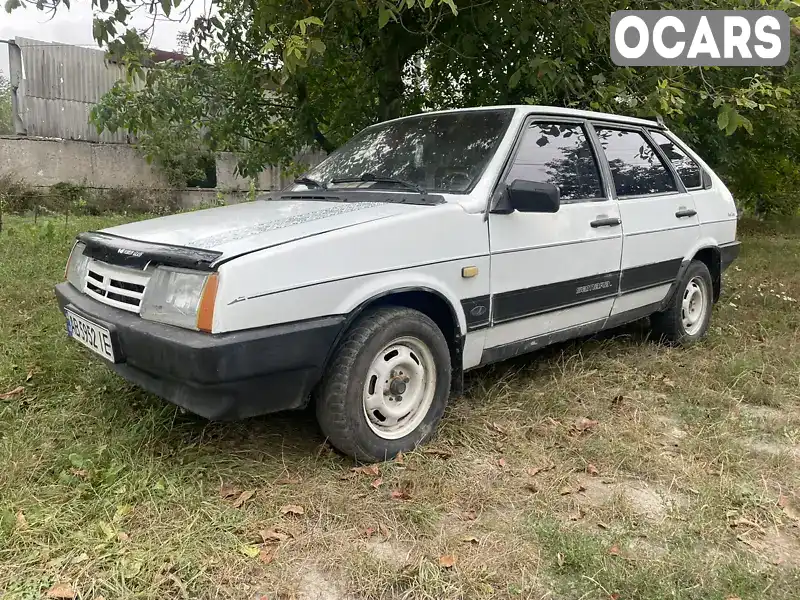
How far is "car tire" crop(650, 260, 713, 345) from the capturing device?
14.9ft

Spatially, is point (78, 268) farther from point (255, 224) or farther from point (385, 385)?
point (385, 385)

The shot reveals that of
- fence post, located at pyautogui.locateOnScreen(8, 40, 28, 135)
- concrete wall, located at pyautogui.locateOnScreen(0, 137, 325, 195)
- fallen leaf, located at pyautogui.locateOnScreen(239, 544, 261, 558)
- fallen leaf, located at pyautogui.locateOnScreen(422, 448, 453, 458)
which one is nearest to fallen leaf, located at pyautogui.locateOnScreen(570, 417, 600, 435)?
fallen leaf, located at pyautogui.locateOnScreen(422, 448, 453, 458)

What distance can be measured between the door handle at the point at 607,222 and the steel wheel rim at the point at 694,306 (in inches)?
48.4

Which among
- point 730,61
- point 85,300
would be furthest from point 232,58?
point 730,61

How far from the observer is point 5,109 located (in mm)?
16516

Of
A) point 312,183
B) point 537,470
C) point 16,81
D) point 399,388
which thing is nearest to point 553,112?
point 312,183

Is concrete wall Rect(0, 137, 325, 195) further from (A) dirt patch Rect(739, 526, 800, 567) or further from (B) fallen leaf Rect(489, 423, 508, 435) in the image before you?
(A) dirt patch Rect(739, 526, 800, 567)

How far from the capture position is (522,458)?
289cm

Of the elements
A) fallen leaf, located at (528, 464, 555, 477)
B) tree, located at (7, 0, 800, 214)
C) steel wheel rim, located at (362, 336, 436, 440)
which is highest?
tree, located at (7, 0, 800, 214)

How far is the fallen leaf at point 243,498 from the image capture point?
2.43 meters

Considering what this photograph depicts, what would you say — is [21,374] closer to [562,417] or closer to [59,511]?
[59,511]

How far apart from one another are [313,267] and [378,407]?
0.73m

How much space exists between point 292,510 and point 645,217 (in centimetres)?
293

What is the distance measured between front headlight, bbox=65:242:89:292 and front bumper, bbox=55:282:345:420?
46 cm
